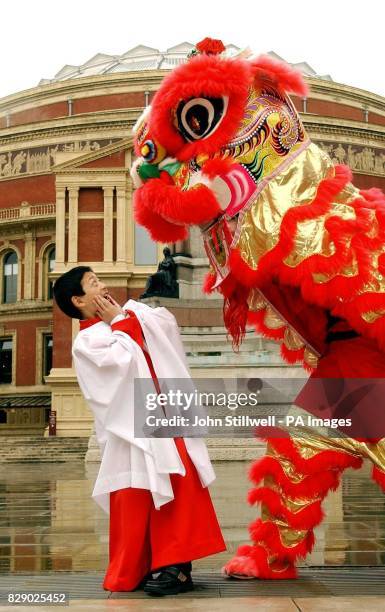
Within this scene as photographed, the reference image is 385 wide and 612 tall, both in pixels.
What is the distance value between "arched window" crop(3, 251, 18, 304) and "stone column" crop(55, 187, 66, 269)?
5.80 m

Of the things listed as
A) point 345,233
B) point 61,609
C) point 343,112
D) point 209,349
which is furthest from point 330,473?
point 343,112

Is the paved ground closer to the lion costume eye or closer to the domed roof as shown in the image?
the lion costume eye

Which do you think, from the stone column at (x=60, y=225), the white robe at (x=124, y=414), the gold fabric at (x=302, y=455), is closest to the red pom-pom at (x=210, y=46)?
the white robe at (x=124, y=414)

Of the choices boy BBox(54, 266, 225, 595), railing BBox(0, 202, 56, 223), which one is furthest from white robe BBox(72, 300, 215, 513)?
railing BBox(0, 202, 56, 223)

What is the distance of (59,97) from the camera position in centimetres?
4438

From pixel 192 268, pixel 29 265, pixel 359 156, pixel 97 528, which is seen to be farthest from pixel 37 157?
pixel 97 528

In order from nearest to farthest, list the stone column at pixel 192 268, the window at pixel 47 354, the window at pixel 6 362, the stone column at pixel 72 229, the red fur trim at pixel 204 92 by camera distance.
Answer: the red fur trim at pixel 204 92 → the stone column at pixel 192 268 → the stone column at pixel 72 229 → the window at pixel 47 354 → the window at pixel 6 362

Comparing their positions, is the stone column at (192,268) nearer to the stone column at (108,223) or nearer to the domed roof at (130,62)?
the stone column at (108,223)

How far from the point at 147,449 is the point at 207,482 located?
0.37 meters

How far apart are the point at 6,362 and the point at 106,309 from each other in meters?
34.7

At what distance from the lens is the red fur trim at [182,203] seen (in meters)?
3.98

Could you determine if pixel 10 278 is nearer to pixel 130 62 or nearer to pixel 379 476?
pixel 130 62

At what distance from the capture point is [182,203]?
3.98m

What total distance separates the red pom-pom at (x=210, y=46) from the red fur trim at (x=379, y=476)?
216 cm
